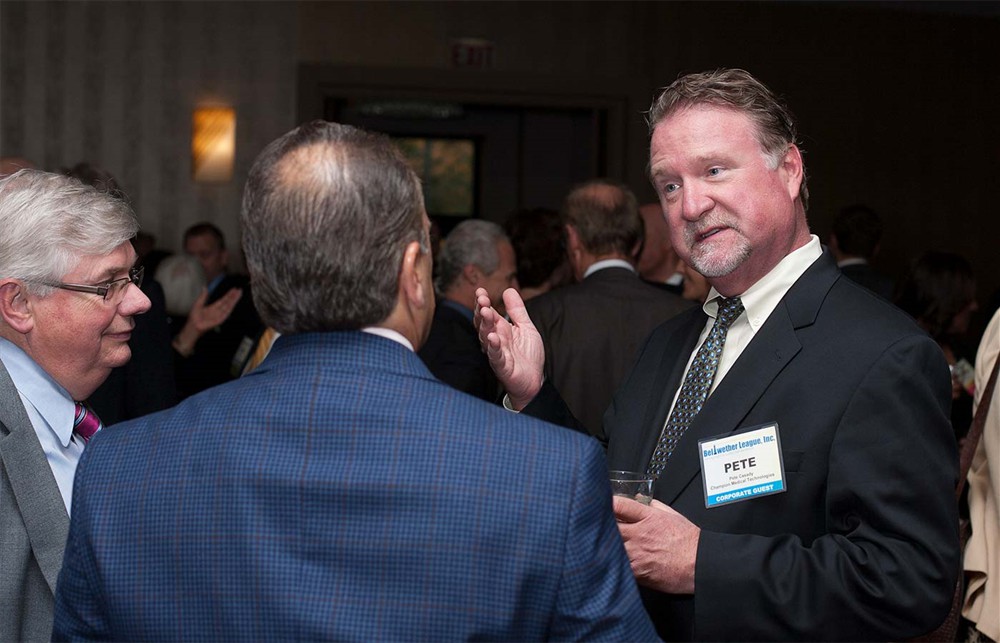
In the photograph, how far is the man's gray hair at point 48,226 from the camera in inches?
77.6

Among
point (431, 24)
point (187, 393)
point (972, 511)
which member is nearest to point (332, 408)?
point (972, 511)

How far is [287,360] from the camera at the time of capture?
1287 millimetres

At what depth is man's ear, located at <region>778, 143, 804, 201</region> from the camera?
1978 mm

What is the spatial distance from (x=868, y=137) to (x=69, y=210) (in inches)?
310

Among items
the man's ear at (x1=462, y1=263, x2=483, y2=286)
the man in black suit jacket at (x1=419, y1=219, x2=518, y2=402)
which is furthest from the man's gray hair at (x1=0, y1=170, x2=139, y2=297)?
the man's ear at (x1=462, y1=263, x2=483, y2=286)

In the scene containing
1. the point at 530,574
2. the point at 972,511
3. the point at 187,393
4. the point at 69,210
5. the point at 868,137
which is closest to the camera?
the point at 530,574

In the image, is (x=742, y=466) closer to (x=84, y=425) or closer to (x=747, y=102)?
(x=747, y=102)

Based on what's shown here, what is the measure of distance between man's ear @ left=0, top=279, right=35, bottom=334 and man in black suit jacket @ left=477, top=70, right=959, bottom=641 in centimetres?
85

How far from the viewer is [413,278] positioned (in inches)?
50.7

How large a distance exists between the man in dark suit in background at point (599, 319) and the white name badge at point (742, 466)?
2091mm

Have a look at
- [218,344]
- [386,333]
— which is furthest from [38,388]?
[218,344]

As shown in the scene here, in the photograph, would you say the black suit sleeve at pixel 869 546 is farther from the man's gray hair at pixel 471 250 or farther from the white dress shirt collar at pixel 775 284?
the man's gray hair at pixel 471 250

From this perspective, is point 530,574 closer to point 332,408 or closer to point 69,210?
point 332,408

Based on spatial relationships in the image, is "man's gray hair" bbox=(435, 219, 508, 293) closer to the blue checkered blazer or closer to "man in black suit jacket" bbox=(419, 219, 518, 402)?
"man in black suit jacket" bbox=(419, 219, 518, 402)
